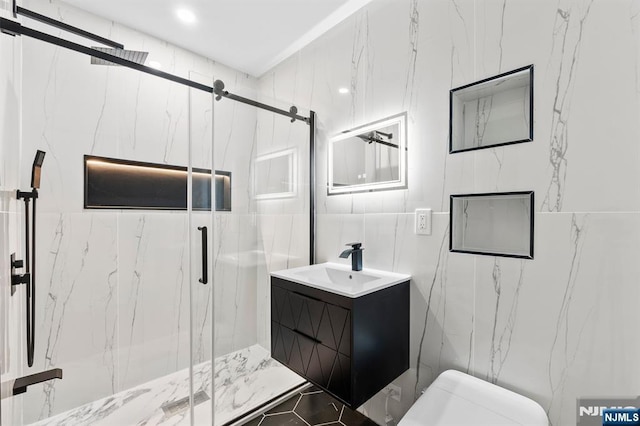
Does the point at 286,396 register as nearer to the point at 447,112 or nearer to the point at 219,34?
the point at 447,112

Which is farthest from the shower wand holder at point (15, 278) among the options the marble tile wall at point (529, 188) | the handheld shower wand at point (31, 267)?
the marble tile wall at point (529, 188)

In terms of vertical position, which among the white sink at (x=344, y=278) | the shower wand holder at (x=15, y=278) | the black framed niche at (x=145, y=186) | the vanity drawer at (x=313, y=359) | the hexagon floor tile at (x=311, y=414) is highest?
the black framed niche at (x=145, y=186)

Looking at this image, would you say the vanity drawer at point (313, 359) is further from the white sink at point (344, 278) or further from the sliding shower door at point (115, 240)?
the sliding shower door at point (115, 240)

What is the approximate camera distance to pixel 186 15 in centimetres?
190

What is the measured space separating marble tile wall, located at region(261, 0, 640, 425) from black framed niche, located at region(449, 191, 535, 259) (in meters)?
0.04

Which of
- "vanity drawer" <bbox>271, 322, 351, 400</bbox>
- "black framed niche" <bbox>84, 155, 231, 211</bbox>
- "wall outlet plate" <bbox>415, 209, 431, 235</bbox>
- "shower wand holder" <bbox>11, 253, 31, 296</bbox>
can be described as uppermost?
"black framed niche" <bbox>84, 155, 231, 211</bbox>

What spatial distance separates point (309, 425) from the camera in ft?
5.37

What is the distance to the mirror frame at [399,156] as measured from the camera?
5.14 feet

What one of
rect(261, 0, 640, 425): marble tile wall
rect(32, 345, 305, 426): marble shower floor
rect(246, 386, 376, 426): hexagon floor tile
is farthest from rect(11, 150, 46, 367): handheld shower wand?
rect(261, 0, 640, 425): marble tile wall

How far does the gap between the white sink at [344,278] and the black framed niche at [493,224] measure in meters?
0.37

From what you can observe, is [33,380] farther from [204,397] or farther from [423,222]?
[423,222]

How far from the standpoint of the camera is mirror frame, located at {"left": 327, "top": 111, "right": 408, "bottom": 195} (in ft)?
5.14

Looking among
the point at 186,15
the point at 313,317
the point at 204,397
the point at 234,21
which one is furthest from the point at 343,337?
the point at 186,15

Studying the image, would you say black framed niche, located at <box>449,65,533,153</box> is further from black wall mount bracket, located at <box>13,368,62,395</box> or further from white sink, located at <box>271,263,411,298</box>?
black wall mount bracket, located at <box>13,368,62,395</box>
